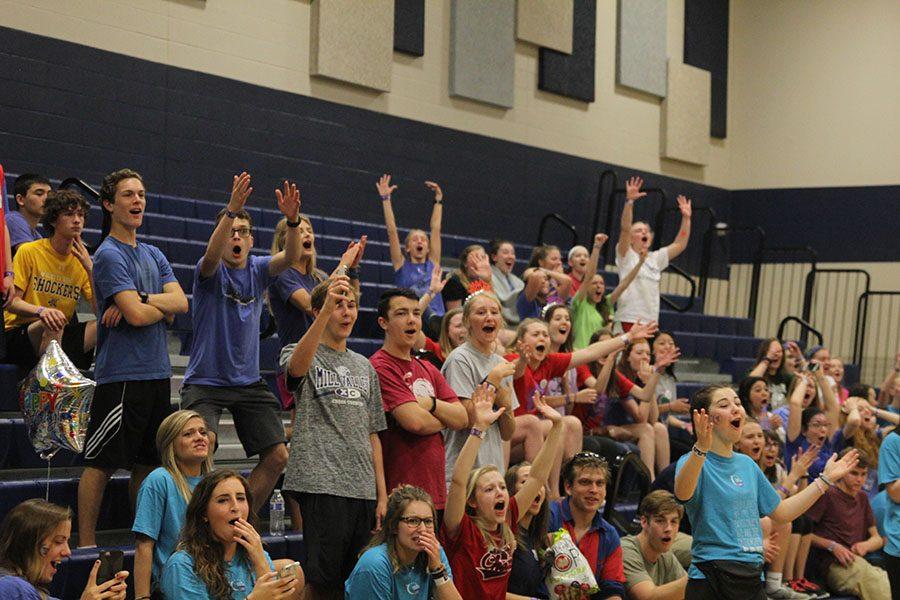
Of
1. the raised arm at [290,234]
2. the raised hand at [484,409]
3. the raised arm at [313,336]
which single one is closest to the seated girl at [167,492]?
the raised arm at [313,336]

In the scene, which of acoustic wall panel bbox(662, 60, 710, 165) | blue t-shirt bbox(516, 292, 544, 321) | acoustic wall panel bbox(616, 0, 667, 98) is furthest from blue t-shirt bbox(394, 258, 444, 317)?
acoustic wall panel bbox(662, 60, 710, 165)

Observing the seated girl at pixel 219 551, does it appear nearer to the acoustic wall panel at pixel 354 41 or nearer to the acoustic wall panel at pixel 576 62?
the acoustic wall panel at pixel 354 41

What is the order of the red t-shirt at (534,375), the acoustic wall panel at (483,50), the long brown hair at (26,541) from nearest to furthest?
1. the long brown hair at (26,541)
2. the red t-shirt at (534,375)
3. the acoustic wall panel at (483,50)

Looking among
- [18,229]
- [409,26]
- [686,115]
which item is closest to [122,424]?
[18,229]

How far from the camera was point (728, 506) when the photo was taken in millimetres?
5258

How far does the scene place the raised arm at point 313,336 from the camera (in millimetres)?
4605

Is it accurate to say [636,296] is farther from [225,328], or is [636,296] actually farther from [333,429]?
[333,429]

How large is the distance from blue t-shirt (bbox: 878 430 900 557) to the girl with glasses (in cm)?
255

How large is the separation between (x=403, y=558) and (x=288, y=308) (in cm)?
172

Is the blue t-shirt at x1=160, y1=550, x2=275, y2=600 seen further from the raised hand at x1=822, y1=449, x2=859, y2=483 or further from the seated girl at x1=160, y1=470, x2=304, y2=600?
the raised hand at x1=822, y1=449, x2=859, y2=483

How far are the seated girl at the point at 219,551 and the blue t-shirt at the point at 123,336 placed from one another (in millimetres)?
916

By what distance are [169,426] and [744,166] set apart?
1196cm

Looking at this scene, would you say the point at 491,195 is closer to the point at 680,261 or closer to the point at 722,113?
the point at 680,261

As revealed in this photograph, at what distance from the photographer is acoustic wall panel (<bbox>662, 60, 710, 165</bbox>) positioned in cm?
1445
